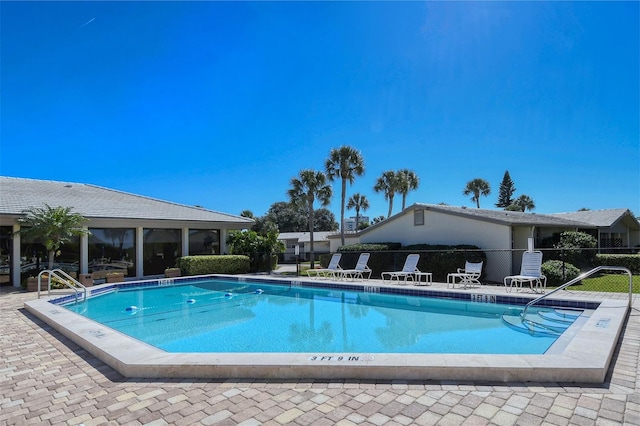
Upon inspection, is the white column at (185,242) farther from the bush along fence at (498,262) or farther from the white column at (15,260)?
the bush along fence at (498,262)

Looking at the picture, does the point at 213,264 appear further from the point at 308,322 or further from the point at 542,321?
the point at 542,321

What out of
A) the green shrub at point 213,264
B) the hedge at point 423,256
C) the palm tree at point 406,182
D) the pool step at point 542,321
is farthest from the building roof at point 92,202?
the palm tree at point 406,182

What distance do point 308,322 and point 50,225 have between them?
1082 cm

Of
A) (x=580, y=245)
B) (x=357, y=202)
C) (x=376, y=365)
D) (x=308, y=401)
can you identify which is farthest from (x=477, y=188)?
(x=308, y=401)

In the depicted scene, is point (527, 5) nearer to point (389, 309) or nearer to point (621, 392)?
point (389, 309)

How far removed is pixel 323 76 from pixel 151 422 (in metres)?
13.7

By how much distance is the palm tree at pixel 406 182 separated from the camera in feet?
119

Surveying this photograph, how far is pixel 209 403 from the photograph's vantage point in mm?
3439

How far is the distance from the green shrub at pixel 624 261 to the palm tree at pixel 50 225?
23360mm

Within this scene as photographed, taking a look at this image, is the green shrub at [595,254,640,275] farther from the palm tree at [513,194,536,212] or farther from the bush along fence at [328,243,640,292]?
the palm tree at [513,194,536,212]

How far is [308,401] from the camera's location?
346 cm

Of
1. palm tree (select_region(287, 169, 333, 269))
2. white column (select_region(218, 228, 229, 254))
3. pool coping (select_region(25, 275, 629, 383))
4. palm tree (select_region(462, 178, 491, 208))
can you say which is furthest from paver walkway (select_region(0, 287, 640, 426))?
palm tree (select_region(462, 178, 491, 208))

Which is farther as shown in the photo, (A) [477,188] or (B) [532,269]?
(A) [477,188]

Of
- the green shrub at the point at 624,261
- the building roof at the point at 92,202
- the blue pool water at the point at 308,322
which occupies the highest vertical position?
the building roof at the point at 92,202
